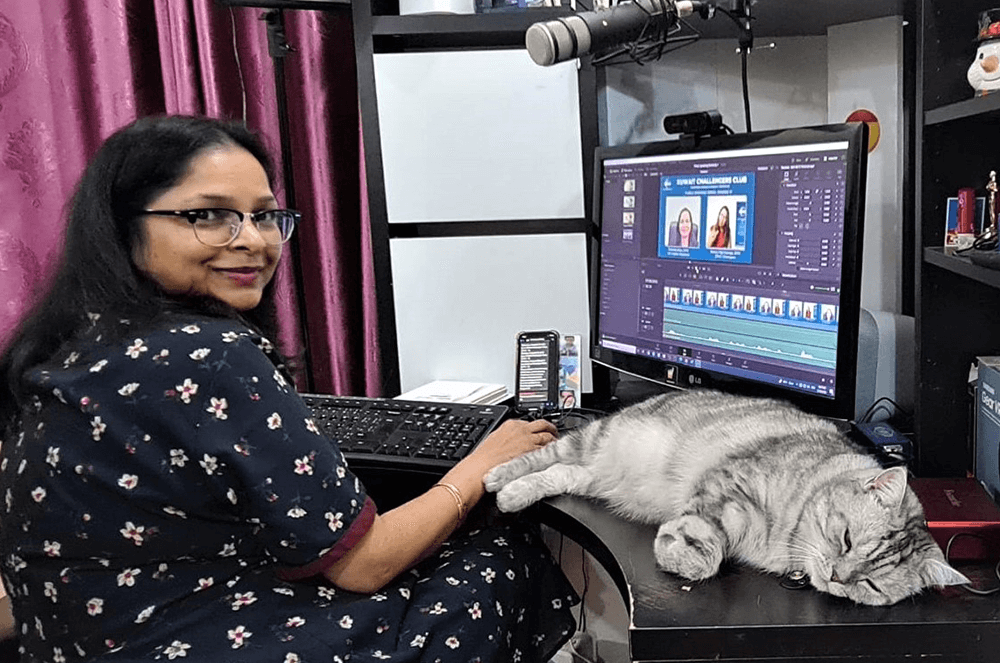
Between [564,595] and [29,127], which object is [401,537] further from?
[29,127]

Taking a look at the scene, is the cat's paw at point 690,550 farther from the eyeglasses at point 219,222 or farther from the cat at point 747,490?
the eyeglasses at point 219,222

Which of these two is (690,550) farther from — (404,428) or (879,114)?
(879,114)

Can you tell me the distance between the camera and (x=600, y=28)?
1143 millimetres

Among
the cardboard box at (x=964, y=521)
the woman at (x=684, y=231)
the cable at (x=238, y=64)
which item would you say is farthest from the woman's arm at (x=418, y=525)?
the cable at (x=238, y=64)

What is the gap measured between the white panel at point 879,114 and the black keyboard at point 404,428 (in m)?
0.76

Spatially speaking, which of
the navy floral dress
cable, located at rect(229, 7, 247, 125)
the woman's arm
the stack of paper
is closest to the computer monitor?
the stack of paper

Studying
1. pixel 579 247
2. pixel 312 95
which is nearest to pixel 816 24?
pixel 579 247

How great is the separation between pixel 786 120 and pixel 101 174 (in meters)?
1.27

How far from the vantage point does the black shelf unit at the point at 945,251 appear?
1.03 m

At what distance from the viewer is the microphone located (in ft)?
3.63

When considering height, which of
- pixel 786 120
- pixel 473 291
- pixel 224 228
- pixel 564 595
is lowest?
pixel 564 595

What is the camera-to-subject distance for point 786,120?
65.5 inches

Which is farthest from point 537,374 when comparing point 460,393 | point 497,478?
point 497,478

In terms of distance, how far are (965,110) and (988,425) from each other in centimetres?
39
